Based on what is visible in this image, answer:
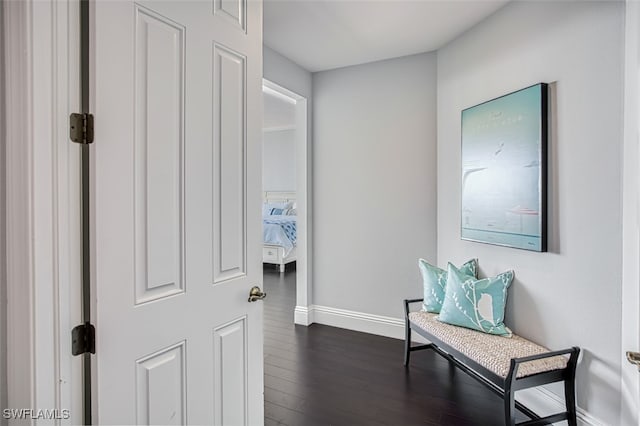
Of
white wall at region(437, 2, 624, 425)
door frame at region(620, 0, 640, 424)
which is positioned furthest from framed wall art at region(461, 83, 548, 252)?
door frame at region(620, 0, 640, 424)

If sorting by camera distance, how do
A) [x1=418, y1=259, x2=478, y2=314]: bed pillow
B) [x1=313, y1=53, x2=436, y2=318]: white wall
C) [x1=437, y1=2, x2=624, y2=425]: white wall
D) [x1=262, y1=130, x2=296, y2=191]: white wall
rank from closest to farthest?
1. [x1=437, y1=2, x2=624, y2=425]: white wall
2. [x1=418, y1=259, x2=478, y2=314]: bed pillow
3. [x1=313, y1=53, x2=436, y2=318]: white wall
4. [x1=262, y1=130, x2=296, y2=191]: white wall

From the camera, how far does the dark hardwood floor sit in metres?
2.06

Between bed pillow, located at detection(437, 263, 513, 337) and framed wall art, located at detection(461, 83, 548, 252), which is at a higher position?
framed wall art, located at detection(461, 83, 548, 252)

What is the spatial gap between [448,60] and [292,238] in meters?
4.22

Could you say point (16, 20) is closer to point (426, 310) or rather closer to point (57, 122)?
A: point (57, 122)

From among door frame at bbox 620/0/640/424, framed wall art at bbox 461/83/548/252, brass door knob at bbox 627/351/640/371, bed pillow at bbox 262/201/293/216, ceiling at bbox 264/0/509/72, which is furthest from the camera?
bed pillow at bbox 262/201/293/216

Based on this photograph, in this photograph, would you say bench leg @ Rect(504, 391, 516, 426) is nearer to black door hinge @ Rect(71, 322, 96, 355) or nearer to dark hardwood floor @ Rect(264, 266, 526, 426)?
dark hardwood floor @ Rect(264, 266, 526, 426)

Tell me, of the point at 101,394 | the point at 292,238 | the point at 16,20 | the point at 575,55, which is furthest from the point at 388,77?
the point at 292,238

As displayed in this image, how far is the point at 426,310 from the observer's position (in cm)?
266

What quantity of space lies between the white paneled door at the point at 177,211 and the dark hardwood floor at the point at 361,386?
71 centimetres

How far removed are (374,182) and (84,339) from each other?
2.73 metres

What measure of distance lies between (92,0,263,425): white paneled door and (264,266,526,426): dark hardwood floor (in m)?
0.71

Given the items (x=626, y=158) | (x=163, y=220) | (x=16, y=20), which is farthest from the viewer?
(x=626, y=158)

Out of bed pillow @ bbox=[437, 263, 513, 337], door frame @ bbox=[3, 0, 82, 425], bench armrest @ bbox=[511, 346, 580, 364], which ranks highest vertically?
door frame @ bbox=[3, 0, 82, 425]
